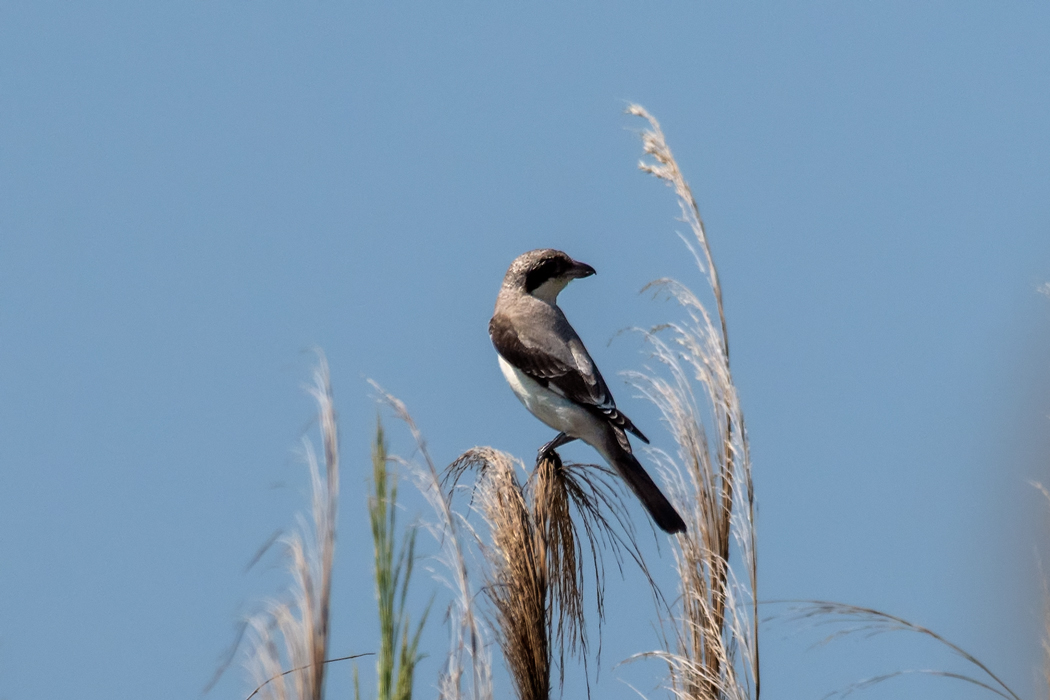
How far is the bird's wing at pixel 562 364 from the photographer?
5383mm

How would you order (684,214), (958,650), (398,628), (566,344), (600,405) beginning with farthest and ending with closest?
1. (566,344)
2. (600,405)
3. (684,214)
4. (958,650)
5. (398,628)

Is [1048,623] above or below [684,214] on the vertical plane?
below

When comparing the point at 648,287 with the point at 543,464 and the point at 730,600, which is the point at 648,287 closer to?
the point at 543,464

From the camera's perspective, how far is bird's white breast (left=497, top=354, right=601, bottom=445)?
5367 mm

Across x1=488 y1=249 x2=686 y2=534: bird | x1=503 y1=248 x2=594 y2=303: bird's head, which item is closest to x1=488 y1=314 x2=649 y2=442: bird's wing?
x1=488 y1=249 x2=686 y2=534: bird

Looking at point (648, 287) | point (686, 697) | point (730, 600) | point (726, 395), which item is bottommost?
point (686, 697)

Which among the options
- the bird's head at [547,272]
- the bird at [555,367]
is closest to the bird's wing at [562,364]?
the bird at [555,367]

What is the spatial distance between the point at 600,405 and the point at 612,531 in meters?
0.91

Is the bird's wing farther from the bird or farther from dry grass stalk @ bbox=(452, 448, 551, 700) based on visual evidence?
dry grass stalk @ bbox=(452, 448, 551, 700)

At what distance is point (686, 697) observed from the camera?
3.95 m

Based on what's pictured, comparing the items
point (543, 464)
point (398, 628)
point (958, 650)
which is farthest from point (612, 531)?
point (398, 628)

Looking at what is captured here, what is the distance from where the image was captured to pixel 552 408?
18.1 feet

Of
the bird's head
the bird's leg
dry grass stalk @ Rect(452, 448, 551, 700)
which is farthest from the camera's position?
the bird's head

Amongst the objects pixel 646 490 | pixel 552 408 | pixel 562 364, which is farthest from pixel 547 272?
pixel 646 490
